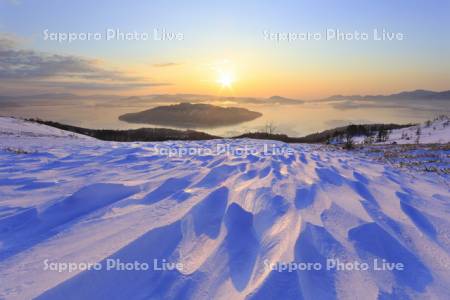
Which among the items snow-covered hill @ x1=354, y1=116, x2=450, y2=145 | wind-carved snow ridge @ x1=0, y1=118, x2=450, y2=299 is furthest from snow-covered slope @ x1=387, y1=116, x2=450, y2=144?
wind-carved snow ridge @ x1=0, y1=118, x2=450, y2=299

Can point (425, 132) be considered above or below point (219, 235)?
above

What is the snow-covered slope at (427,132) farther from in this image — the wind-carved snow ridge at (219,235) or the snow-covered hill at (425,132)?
the wind-carved snow ridge at (219,235)

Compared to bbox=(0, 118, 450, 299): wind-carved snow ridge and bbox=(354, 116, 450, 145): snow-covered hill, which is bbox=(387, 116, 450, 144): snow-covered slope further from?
bbox=(0, 118, 450, 299): wind-carved snow ridge

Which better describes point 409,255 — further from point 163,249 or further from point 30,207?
point 30,207

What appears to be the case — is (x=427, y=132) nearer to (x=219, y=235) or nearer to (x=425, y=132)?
(x=425, y=132)

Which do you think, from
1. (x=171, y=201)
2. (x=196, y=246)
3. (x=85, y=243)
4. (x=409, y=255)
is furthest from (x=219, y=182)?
(x=409, y=255)

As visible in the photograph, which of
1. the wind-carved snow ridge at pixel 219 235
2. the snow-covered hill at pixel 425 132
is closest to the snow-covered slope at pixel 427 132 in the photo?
the snow-covered hill at pixel 425 132

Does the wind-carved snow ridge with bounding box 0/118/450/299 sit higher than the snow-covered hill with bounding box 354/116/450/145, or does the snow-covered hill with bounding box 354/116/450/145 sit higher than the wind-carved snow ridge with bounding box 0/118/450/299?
the snow-covered hill with bounding box 354/116/450/145

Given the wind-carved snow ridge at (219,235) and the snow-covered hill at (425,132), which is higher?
the snow-covered hill at (425,132)

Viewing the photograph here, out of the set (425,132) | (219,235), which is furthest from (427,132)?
(219,235)
